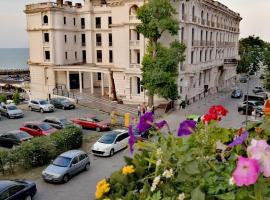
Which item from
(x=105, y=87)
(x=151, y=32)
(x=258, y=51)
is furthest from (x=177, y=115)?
(x=258, y=51)

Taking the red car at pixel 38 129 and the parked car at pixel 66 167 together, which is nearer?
the parked car at pixel 66 167

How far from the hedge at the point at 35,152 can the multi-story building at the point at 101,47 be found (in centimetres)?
1664

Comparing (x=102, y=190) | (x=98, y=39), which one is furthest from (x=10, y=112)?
(x=102, y=190)

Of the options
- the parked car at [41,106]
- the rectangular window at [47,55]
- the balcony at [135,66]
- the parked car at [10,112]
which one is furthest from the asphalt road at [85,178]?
the rectangular window at [47,55]

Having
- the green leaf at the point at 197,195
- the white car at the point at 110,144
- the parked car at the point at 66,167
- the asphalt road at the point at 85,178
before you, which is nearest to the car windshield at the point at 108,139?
the white car at the point at 110,144

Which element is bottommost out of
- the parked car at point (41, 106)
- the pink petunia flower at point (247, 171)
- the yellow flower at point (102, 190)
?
the parked car at point (41, 106)

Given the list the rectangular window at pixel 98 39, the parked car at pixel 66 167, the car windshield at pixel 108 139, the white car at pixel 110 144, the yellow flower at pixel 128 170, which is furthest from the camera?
the rectangular window at pixel 98 39

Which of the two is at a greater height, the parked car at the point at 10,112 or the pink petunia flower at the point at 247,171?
the pink petunia flower at the point at 247,171

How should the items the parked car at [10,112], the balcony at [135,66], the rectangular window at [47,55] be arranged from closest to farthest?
the parked car at [10,112]
the balcony at [135,66]
the rectangular window at [47,55]

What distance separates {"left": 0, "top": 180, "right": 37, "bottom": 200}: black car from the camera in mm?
13029

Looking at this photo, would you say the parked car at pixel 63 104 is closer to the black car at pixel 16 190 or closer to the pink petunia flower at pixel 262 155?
the black car at pixel 16 190

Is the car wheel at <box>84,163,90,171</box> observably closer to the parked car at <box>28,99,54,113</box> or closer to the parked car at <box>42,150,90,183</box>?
the parked car at <box>42,150,90,183</box>

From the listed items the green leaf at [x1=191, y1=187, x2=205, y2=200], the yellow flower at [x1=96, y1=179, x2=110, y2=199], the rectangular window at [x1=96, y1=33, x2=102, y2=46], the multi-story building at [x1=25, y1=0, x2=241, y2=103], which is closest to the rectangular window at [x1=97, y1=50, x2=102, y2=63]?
the multi-story building at [x1=25, y1=0, x2=241, y2=103]

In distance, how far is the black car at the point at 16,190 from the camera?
1303cm
